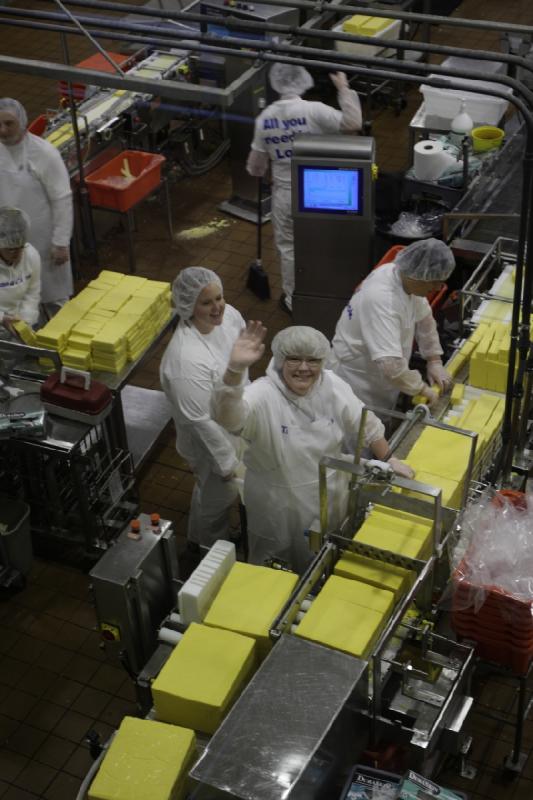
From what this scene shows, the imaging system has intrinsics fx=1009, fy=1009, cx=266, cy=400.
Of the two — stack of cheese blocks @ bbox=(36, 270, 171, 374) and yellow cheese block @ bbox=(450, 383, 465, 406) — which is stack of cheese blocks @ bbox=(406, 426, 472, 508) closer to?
yellow cheese block @ bbox=(450, 383, 465, 406)

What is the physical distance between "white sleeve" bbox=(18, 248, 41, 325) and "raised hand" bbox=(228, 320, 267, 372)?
92.5 inches

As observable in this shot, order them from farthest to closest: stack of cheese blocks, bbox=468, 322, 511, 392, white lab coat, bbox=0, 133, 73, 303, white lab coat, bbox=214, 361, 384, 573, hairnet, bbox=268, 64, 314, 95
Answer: hairnet, bbox=268, 64, 314, 95, white lab coat, bbox=0, 133, 73, 303, stack of cheese blocks, bbox=468, 322, 511, 392, white lab coat, bbox=214, 361, 384, 573

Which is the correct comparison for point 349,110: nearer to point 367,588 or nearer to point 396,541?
point 396,541

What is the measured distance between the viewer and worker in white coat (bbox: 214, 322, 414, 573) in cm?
413

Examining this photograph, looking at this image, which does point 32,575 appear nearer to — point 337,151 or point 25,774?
point 25,774

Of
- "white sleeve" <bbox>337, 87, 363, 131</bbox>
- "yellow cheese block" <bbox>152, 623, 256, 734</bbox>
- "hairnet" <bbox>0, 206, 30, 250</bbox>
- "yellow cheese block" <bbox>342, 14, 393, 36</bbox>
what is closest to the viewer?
"yellow cheese block" <bbox>152, 623, 256, 734</bbox>

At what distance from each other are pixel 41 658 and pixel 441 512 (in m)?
2.43

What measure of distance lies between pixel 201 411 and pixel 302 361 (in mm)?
779

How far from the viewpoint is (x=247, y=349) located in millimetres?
3920

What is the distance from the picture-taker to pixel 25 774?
4.55 m

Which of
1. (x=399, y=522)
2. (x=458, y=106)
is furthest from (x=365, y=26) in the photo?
(x=399, y=522)

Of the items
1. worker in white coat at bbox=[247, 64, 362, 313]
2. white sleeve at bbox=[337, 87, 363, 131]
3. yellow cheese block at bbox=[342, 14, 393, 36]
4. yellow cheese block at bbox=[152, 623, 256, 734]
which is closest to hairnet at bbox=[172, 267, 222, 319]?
yellow cheese block at bbox=[152, 623, 256, 734]

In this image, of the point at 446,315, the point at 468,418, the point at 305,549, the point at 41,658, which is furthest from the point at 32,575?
the point at 446,315

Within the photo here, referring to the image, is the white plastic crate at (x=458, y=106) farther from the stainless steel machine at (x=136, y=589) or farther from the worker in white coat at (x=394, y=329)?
the stainless steel machine at (x=136, y=589)
